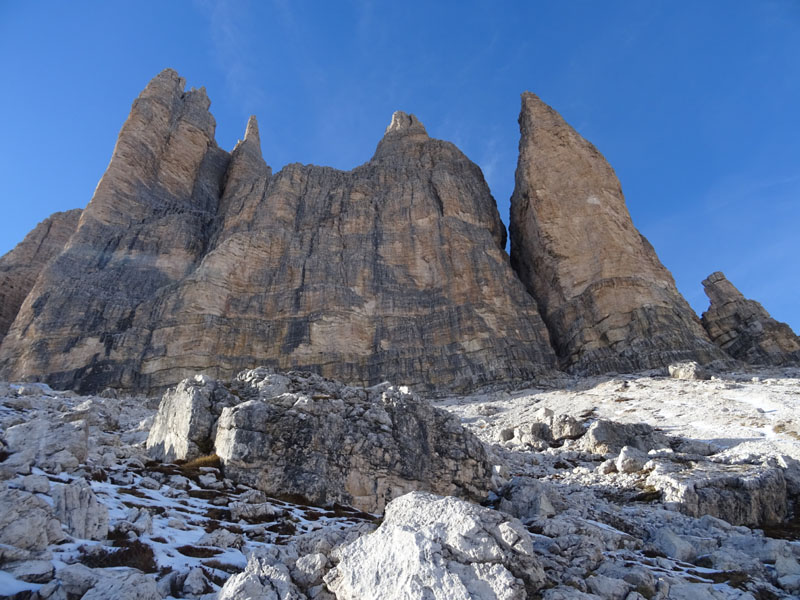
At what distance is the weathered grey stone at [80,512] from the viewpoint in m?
8.16

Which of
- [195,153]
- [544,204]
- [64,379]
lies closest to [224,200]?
[195,153]

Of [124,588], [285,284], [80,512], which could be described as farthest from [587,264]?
[124,588]

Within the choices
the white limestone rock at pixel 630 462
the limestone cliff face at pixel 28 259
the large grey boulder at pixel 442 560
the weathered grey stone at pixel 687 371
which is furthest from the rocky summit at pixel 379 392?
the limestone cliff face at pixel 28 259

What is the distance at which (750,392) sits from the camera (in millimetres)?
31234

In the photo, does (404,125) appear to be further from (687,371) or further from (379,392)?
(379,392)

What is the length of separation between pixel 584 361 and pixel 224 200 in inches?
2379

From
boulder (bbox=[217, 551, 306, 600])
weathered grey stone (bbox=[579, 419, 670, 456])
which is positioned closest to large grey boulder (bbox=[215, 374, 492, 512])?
boulder (bbox=[217, 551, 306, 600])

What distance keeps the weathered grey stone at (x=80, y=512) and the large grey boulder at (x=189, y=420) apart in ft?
21.0

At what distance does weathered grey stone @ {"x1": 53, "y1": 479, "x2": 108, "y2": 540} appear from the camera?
26.8 ft

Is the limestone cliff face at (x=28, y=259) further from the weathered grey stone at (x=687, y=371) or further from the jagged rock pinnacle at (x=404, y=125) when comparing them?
the weathered grey stone at (x=687, y=371)

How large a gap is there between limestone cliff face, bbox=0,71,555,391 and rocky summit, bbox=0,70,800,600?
0.33 m

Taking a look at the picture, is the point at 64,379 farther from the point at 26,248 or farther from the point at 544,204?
the point at 544,204

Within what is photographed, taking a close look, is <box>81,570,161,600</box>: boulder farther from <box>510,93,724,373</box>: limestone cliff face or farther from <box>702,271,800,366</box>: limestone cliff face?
<box>702,271,800,366</box>: limestone cliff face

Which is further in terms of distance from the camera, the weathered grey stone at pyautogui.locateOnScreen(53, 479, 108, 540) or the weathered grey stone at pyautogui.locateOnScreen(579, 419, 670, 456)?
the weathered grey stone at pyautogui.locateOnScreen(579, 419, 670, 456)
